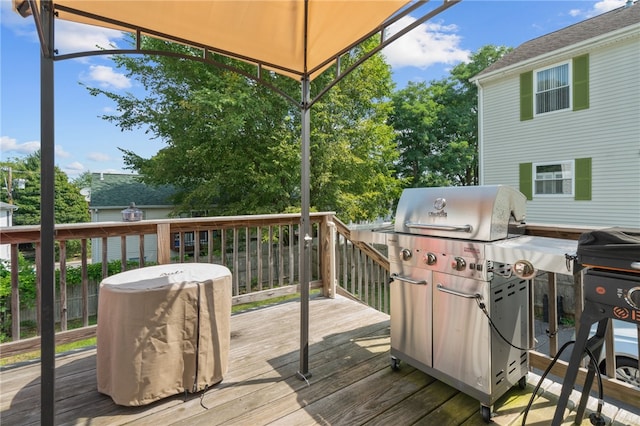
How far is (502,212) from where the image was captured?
1796 millimetres

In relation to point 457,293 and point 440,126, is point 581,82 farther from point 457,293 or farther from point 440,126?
point 440,126

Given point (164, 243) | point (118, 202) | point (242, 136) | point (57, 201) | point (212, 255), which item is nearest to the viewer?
point (164, 243)

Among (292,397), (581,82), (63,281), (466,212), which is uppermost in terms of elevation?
(581,82)

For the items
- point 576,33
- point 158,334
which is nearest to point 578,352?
point 158,334

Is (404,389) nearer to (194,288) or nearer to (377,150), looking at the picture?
(194,288)

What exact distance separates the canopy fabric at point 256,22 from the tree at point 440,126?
1413cm

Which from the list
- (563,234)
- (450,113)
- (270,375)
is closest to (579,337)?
(563,234)

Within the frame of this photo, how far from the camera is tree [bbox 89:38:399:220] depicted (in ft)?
26.8

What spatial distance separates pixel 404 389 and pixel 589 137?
8511mm

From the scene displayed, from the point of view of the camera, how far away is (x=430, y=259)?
1.96 meters

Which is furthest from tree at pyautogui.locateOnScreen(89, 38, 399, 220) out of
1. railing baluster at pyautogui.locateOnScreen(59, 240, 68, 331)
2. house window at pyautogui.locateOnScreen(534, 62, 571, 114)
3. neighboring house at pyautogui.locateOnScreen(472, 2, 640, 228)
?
railing baluster at pyautogui.locateOnScreen(59, 240, 68, 331)

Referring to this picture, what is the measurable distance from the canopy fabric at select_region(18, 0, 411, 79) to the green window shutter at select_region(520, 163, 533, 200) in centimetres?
839

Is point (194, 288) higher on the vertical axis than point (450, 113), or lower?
lower

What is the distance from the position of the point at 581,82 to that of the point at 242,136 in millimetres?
8394
